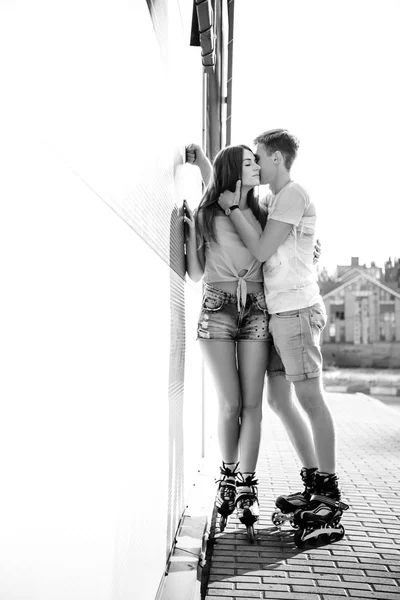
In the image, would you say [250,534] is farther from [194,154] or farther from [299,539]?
[194,154]

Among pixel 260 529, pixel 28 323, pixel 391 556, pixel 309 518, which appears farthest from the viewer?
pixel 260 529

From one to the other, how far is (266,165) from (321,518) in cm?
153

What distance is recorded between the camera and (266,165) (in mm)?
2797

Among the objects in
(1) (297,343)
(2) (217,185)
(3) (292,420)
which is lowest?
(3) (292,420)

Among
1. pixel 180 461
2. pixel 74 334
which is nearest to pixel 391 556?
pixel 180 461

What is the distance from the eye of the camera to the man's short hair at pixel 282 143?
2.80 meters

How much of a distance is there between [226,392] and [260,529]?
604 mm

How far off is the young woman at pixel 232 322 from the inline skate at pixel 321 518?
0.23 meters

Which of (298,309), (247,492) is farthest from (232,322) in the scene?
(247,492)

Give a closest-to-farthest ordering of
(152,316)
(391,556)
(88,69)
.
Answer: (88,69) → (152,316) → (391,556)

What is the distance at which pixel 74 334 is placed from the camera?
0.84 m

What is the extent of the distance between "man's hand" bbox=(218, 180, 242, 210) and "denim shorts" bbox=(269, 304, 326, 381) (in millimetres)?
523

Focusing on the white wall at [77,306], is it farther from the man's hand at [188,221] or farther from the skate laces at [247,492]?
the man's hand at [188,221]

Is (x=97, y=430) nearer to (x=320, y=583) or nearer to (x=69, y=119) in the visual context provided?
(x=69, y=119)
